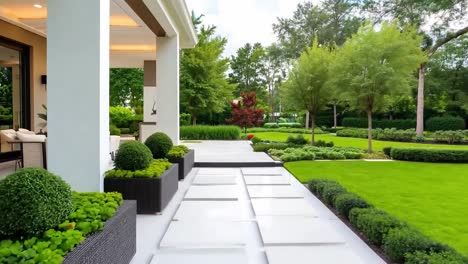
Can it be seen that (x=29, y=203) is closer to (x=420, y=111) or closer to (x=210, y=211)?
(x=210, y=211)

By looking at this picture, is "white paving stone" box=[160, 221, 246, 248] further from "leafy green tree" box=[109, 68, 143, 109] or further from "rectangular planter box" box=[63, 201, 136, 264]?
"leafy green tree" box=[109, 68, 143, 109]

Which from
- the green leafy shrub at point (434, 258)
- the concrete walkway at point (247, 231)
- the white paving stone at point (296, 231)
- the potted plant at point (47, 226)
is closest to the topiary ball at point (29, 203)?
the potted plant at point (47, 226)

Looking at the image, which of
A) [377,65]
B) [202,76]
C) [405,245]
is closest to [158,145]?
[405,245]

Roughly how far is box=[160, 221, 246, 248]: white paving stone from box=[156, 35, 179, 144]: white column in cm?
602

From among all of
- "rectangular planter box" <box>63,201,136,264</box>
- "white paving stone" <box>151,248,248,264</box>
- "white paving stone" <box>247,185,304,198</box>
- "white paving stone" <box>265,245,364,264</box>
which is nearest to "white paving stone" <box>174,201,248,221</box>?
"white paving stone" <box>247,185,304,198</box>

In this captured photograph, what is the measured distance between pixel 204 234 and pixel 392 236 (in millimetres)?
1899

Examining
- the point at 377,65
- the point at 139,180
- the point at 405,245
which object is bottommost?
the point at 405,245

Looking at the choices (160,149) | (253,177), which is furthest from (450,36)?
(160,149)

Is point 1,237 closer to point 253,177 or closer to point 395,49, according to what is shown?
point 253,177

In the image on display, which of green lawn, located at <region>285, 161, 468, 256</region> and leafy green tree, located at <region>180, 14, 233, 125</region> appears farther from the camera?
leafy green tree, located at <region>180, 14, 233, 125</region>

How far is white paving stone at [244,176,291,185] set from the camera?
7.79 metres

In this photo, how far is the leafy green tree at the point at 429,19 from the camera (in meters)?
21.7

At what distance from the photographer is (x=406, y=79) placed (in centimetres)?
1302

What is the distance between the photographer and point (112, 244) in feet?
9.55
